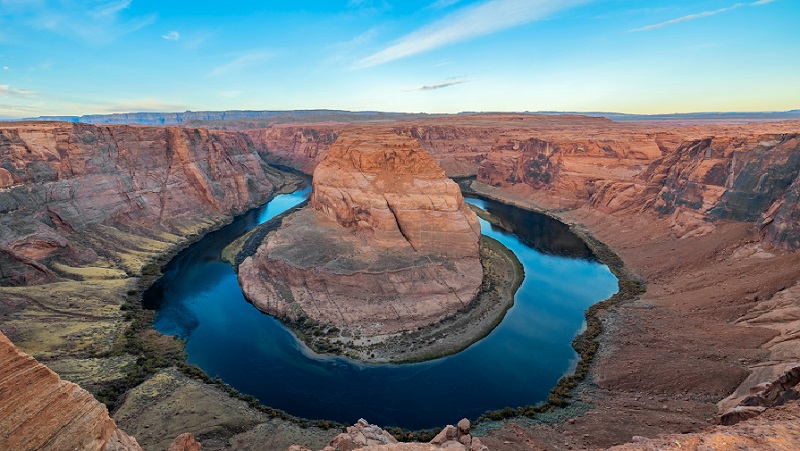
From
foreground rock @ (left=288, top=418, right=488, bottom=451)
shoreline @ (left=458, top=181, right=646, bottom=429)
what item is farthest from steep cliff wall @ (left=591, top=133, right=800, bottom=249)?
foreground rock @ (left=288, top=418, right=488, bottom=451)

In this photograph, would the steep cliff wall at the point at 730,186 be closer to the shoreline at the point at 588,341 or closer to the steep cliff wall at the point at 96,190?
the shoreline at the point at 588,341

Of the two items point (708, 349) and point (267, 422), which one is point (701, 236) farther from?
point (267, 422)

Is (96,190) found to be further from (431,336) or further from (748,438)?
(748,438)

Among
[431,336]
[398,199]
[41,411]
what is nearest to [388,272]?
[431,336]

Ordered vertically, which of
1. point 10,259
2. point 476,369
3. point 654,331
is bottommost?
point 476,369

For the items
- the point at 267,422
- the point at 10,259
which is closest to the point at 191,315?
the point at 10,259

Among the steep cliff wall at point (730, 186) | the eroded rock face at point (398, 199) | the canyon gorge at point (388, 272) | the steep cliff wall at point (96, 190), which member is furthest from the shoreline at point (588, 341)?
the steep cliff wall at point (96, 190)

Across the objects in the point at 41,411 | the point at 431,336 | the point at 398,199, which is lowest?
the point at 431,336
